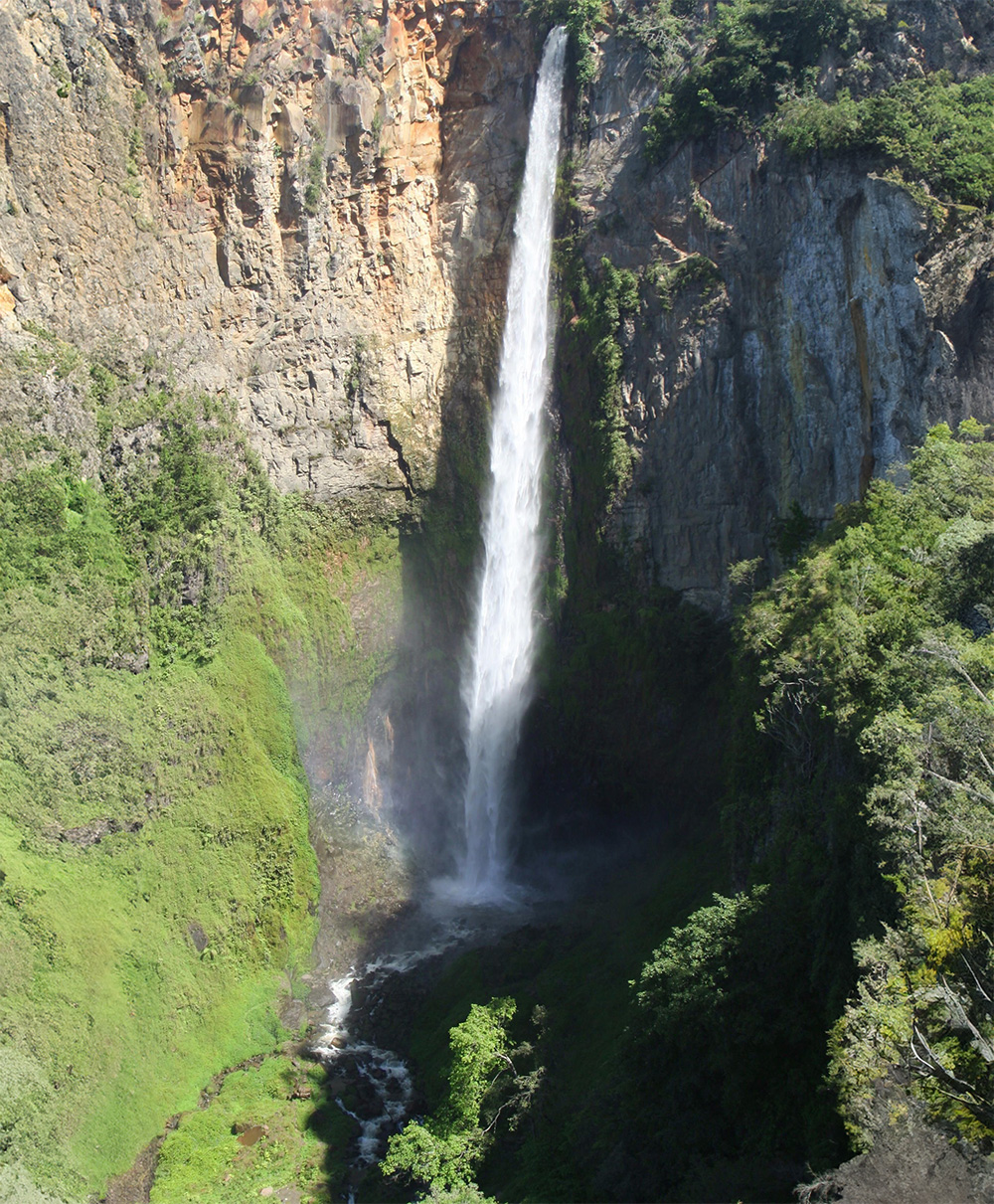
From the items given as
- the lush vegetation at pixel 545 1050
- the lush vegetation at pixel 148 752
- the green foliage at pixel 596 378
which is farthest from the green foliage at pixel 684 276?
the lush vegetation at pixel 545 1050

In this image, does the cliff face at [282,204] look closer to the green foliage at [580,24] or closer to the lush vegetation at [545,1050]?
the green foliage at [580,24]

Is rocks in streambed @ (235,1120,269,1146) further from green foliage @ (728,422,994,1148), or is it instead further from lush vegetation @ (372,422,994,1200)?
green foliage @ (728,422,994,1148)

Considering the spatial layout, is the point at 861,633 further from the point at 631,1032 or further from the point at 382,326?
the point at 382,326

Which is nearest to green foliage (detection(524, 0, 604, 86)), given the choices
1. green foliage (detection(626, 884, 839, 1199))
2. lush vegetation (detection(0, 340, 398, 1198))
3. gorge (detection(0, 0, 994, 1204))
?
gorge (detection(0, 0, 994, 1204))

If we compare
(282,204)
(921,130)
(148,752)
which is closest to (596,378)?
(921,130)

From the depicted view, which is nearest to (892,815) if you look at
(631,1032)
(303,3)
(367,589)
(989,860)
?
(989,860)

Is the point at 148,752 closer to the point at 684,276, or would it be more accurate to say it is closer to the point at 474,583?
the point at 474,583

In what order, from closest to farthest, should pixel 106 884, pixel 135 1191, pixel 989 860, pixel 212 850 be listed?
1. pixel 989 860
2. pixel 135 1191
3. pixel 106 884
4. pixel 212 850
